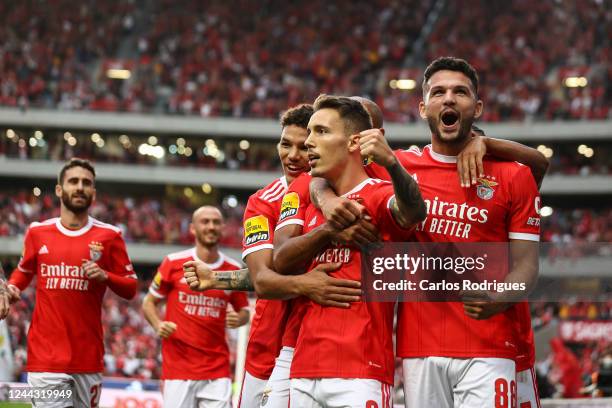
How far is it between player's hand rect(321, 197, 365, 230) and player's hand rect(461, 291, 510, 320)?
2.58 ft

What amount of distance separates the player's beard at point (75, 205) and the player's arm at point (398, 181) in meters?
4.65

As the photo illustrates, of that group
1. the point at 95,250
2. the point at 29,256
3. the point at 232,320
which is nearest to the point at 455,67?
the point at 95,250

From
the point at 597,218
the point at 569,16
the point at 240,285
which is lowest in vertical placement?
the point at 240,285

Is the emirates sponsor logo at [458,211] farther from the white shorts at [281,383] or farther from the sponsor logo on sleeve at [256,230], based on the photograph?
the white shorts at [281,383]

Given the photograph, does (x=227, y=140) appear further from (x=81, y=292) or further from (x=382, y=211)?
(x=382, y=211)

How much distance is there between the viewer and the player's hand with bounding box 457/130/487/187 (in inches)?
199

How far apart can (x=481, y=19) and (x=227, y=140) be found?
576 inches

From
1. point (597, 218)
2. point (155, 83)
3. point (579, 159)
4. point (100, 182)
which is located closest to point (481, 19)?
point (579, 159)

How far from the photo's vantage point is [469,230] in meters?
5.07

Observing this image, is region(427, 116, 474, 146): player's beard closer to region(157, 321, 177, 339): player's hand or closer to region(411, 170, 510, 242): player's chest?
region(411, 170, 510, 242): player's chest

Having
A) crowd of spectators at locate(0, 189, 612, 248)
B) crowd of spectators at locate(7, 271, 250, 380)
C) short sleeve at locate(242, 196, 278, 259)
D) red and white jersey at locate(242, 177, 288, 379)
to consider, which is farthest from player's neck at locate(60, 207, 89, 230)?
crowd of spectators at locate(0, 189, 612, 248)

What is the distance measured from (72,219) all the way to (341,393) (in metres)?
4.80

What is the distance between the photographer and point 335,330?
15.4 ft

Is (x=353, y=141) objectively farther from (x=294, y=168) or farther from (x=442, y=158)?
(x=294, y=168)
